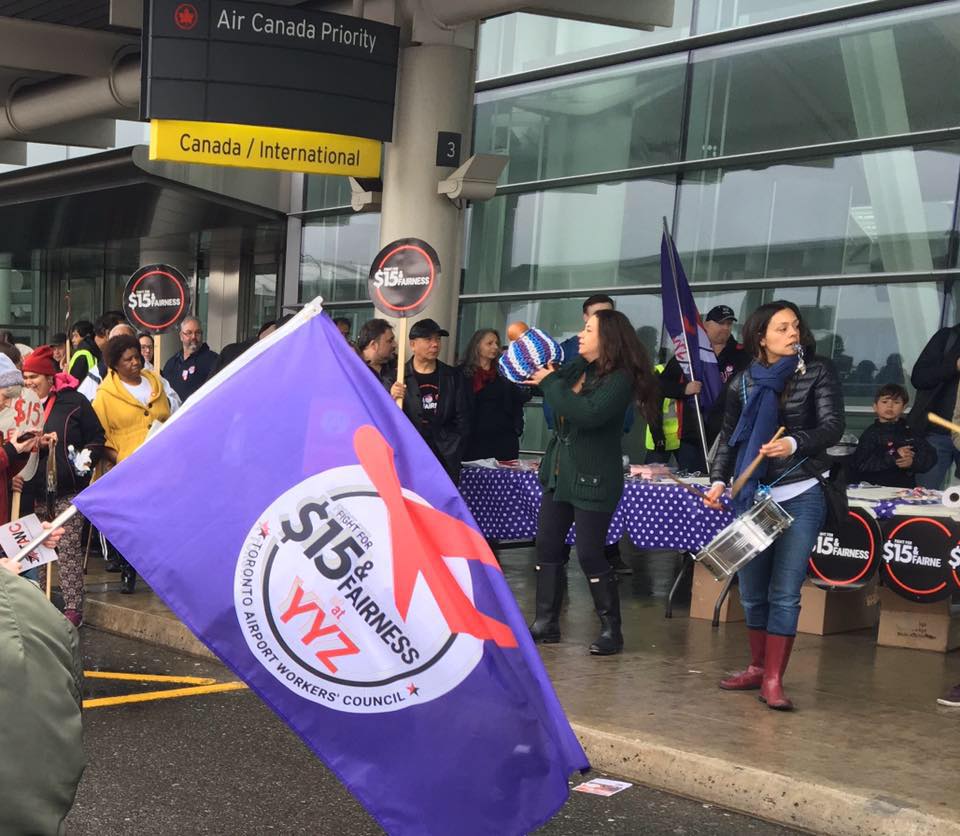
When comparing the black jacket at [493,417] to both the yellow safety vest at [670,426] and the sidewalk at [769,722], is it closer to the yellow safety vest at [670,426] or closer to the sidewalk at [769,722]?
the yellow safety vest at [670,426]

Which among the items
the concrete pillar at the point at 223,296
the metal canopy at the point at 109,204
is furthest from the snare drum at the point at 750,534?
the concrete pillar at the point at 223,296

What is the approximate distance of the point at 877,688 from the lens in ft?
22.6

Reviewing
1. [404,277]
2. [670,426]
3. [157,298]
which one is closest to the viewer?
[404,277]

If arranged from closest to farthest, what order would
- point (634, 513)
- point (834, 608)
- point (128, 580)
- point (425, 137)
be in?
1. point (834, 608)
2. point (634, 513)
3. point (128, 580)
4. point (425, 137)

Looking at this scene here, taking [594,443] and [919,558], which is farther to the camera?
[919,558]

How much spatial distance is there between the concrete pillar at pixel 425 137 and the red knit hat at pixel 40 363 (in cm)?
380

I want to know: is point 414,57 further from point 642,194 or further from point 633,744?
point 633,744

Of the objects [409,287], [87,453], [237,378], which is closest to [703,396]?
[409,287]

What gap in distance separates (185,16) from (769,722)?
22.2ft

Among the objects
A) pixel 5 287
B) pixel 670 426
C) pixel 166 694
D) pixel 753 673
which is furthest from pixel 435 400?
pixel 5 287

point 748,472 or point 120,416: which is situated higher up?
point 748,472

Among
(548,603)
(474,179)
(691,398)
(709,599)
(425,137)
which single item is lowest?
(709,599)

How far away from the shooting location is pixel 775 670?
6375 mm

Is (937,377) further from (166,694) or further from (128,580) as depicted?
(166,694)
